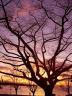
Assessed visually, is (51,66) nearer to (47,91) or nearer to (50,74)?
(50,74)

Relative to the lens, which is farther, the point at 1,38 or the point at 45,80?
the point at 1,38

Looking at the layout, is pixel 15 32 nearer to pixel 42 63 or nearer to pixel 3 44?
pixel 3 44

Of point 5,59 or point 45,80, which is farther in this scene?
point 5,59

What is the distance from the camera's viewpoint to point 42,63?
15836mm

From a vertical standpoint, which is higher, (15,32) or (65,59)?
(15,32)

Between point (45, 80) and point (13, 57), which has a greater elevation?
point (13, 57)

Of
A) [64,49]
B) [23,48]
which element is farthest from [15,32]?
[64,49]

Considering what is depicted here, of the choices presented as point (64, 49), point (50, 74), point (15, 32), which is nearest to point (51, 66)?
point (50, 74)

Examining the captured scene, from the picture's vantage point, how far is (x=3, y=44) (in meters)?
16.5

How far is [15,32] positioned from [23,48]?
1175mm

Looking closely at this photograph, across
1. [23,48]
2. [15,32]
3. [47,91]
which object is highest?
[15,32]

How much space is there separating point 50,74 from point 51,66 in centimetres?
51

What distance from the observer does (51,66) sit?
15781 millimetres

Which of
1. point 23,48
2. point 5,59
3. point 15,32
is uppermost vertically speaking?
point 15,32
